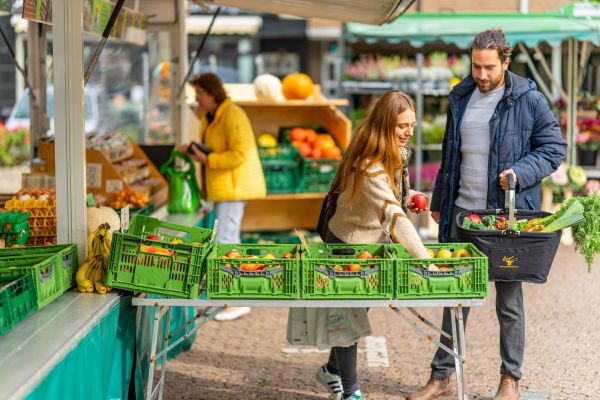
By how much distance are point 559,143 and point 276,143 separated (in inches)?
199

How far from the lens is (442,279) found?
4.43m

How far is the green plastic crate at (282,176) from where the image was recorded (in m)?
9.76

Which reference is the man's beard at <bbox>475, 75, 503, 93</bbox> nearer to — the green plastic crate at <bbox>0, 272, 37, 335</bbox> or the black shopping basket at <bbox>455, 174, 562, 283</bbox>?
the black shopping basket at <bbox>455, 174, 562, 283</bbox>

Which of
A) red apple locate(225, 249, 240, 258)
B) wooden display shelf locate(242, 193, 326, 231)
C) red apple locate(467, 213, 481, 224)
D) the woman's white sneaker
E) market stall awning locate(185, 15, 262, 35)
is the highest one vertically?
market stall awning locate(185, 15, 262, 35)

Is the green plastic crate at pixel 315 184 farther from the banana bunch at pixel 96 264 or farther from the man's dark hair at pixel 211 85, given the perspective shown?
the banana bunch at pixel 96 264

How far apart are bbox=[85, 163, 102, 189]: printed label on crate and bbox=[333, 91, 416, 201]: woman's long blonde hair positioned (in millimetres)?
2837

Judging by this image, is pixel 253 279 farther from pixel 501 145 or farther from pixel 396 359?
pixel 396 359

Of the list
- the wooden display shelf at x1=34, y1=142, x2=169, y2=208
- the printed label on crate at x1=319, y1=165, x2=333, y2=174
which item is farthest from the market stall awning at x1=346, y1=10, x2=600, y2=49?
the wooden display shelf at x1=34, y1=142, x2=169, y2=208

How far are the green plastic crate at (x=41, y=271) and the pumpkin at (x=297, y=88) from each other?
560 centimetres

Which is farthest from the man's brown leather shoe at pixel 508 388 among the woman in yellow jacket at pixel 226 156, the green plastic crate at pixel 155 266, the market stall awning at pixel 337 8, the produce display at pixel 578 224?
the woman in yellow jacket at pixel 226 156

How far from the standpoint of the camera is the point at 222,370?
6.50m

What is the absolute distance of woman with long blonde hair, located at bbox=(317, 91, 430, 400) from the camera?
480 cm

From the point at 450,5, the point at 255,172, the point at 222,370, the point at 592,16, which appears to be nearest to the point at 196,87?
the point at 255,172

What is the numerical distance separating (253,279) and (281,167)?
17.9 feet
